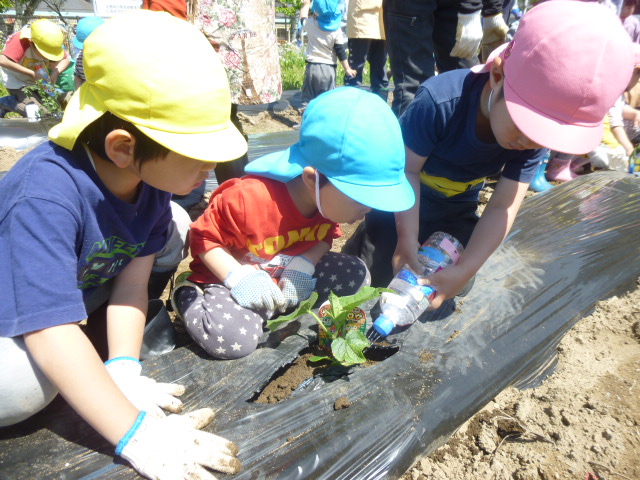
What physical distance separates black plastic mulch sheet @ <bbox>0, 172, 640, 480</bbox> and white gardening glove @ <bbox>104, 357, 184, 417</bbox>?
0.06 m

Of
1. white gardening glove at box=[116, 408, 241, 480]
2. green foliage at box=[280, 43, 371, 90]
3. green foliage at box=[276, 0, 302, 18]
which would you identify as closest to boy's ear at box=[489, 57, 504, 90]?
white gardening glove at box=[116, 408, 241, 480]

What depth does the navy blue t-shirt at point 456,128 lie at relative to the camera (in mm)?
1752

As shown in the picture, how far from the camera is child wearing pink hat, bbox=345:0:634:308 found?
4.06 ft

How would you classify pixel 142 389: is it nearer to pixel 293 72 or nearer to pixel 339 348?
pixel 339 348

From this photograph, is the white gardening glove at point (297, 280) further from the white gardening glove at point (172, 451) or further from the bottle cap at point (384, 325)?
the white gardening glove at point (172, 451)

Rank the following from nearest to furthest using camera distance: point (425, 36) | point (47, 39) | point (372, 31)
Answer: point (425, 36) → point (47, 39) → point (372, 31)

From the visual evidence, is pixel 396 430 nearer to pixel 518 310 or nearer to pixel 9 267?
pixel 518 310

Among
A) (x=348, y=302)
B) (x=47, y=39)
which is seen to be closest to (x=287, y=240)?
(x=348, y=302)

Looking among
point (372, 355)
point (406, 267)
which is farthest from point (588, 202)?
point (372, 355)

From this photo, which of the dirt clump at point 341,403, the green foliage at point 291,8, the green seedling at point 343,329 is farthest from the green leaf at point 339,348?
the green foliage at point 291,8

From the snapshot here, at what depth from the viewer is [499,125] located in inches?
58.6

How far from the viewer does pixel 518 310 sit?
6.10ft

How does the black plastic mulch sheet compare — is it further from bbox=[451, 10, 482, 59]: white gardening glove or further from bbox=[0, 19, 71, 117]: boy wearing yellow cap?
bbox=[0, 19, 71, 117]: boy wearing yellow cap

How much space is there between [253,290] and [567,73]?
45.0 inches
